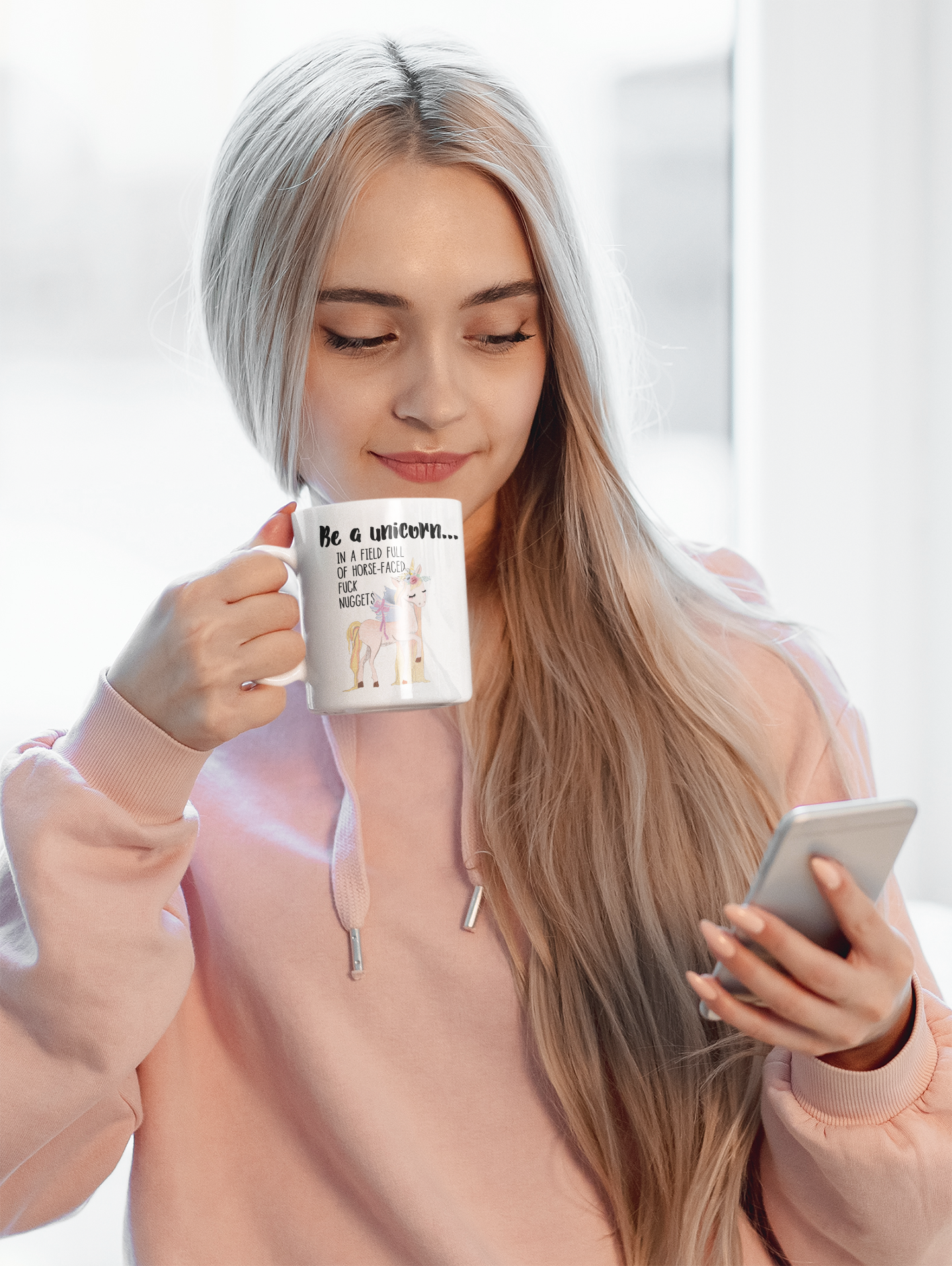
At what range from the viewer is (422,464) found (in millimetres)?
1010

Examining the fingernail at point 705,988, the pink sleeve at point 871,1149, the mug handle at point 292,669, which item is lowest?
the pink sleeve at point 871,1149

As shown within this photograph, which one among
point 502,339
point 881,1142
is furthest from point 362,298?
point 881,1142

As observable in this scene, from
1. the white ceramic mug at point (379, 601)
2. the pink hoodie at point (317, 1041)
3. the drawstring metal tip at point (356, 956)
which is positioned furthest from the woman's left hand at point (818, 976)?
the drawstring metal tip at point (356, 956)

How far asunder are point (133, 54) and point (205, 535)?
0.73 meters

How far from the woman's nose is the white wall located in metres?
1.39

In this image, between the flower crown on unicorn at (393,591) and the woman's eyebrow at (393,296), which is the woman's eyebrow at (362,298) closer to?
the woman's eyebrow at (393,296)

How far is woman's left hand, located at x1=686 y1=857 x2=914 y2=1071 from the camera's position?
0.65 metres

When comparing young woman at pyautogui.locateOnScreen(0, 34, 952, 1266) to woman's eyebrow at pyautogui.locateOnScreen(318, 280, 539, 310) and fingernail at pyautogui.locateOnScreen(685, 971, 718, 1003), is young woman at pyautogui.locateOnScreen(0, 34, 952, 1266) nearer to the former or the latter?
woman's eyebrow at pyautogui.locateOnScreen(318, 280, 539, 310)

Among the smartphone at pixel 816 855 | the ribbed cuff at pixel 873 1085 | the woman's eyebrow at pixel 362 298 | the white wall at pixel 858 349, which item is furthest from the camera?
the white wall at pixel 858 349

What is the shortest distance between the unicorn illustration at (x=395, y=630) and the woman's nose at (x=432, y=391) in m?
0.19

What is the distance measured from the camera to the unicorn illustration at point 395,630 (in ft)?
2.67

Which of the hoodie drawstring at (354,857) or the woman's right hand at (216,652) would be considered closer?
the woman's right hand at (216,652)

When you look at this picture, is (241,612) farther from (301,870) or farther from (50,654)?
(50,654)

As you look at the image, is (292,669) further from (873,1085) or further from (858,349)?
(858,349)
